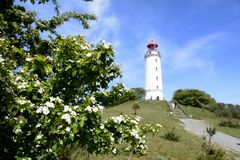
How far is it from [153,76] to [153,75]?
0.23 meters

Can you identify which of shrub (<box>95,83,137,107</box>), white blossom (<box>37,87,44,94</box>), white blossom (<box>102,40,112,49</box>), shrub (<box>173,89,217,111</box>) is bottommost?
white blossom (<box>37,87,44,94</box>)

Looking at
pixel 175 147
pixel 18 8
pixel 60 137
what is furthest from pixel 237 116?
pixel 60 137

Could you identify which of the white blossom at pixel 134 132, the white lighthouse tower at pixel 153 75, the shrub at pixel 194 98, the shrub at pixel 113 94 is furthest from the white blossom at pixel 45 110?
the white lighthouse tower at pixel 153 75

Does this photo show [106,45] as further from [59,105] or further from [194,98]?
[194,98]

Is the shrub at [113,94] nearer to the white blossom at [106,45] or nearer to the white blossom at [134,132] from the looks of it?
the white blossom at [134,132]

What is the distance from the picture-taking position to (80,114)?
5.00m

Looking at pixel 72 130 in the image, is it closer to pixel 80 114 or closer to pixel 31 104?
pixel 80 114

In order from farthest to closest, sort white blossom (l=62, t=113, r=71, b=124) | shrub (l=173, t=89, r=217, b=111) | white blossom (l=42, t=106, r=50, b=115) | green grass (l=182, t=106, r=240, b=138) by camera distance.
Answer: shrub (l=173, t=89, r=217, b=111), green grass (l=182, t=106, r=240, b=138), white blossom (l=42, t=106, r=50, b=115), white blossom (l=62, t=113, r=71, b=124)

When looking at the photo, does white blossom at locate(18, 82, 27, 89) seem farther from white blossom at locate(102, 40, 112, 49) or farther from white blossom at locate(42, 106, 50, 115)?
white blossom at locate(102, 40, 112, 49)

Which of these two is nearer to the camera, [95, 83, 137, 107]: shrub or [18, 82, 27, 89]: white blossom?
[18, 82, 27, 89]: white blossom

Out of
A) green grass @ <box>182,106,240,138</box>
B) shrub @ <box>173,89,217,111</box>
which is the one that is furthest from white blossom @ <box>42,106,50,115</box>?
shrub @ <box>173,89,217,111</box>

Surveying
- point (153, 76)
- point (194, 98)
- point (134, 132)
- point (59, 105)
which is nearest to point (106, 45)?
point (59, 105)

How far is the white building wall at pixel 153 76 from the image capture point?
80062mm

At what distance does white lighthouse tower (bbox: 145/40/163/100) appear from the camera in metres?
80.1
